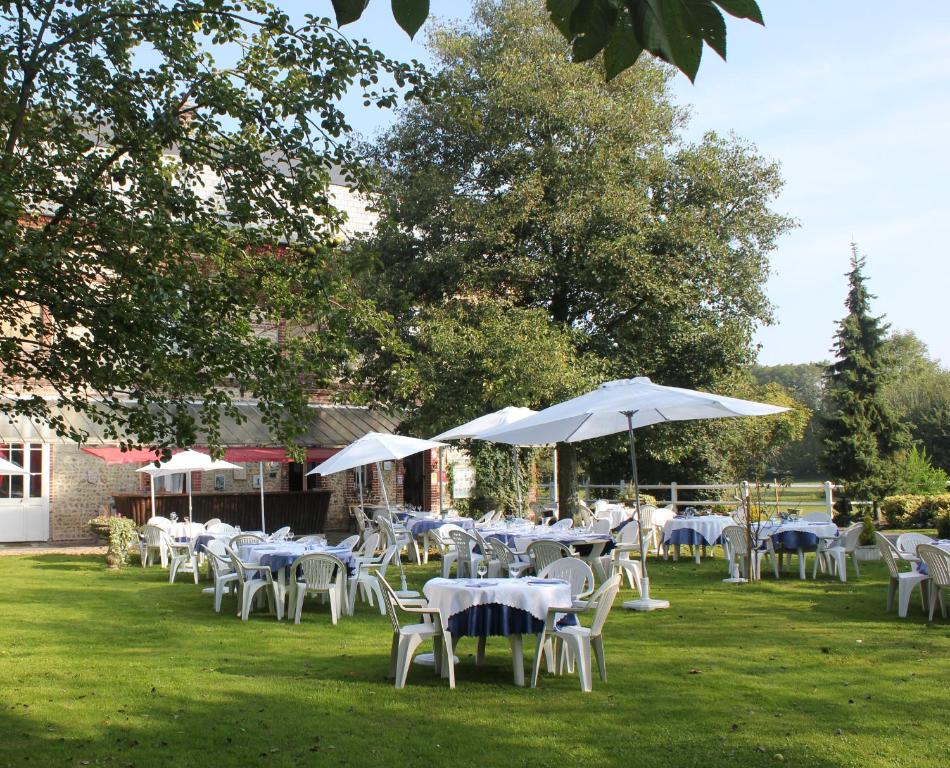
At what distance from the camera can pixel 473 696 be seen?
7.46 m

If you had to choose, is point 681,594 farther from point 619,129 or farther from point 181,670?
point 619,129

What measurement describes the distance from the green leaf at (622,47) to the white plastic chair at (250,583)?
1048 centimetres

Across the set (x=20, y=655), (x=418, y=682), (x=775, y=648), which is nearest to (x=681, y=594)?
(x=775, y=648)

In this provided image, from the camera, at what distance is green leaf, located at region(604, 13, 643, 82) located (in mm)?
2040

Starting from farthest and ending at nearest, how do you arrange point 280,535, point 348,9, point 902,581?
point 280,535 < point 902,581 < point 348,9

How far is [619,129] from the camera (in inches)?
832

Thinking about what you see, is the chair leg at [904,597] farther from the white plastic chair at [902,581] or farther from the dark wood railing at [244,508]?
the dark wood railing at [244,508]

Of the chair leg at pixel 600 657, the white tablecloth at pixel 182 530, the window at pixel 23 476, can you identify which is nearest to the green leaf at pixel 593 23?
the chair leg at pixel 600 657

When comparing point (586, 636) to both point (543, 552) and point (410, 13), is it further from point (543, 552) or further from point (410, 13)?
point (410, 13)

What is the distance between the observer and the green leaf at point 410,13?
1.96 meters

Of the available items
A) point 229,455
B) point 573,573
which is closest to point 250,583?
point 573,573

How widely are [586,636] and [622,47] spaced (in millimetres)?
6296

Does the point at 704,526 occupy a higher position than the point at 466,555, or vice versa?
the point at 704,526

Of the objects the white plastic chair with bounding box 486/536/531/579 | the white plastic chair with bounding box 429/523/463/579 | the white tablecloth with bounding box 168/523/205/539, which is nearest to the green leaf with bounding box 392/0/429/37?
the white plastic chair with bounding box 486/536/531/579
